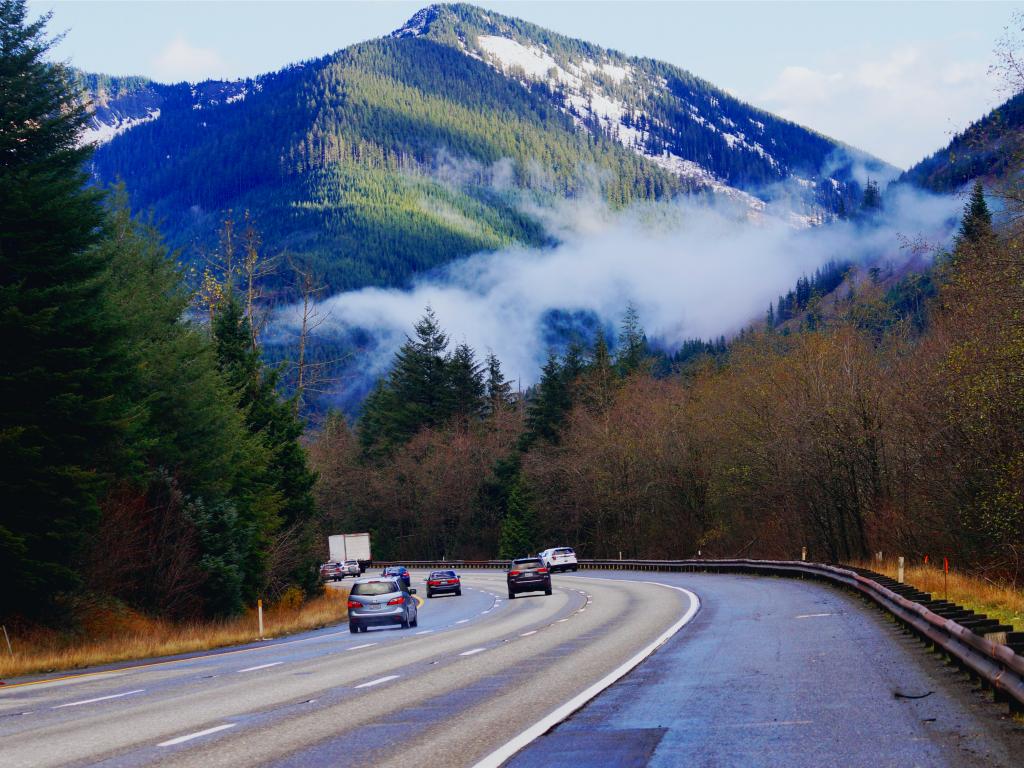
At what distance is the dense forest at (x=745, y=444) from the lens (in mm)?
29109

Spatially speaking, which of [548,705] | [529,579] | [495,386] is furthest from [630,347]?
[548,705]

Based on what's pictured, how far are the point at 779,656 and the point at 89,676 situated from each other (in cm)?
1200

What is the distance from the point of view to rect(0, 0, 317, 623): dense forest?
25.7m

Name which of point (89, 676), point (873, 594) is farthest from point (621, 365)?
point (89, 676)

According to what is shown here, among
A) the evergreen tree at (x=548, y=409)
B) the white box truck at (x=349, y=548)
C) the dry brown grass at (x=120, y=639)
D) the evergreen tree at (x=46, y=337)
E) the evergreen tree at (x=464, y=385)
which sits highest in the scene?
the evergreen tree at (x=464, y=385)

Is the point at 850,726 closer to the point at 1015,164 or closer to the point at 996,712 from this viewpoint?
the point at 996,712

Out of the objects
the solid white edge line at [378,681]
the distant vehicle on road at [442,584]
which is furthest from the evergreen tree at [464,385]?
the solid white edge line at [378,681]

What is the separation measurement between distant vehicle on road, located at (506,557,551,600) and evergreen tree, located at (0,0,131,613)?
909 inches

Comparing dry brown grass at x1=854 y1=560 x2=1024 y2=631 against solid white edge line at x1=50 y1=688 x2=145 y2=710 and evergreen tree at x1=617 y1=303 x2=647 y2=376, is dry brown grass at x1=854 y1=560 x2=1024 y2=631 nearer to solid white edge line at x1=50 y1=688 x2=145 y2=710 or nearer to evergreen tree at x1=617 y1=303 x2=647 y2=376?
solid white edge line at x1=50 y1=688 x2=145 y2=710

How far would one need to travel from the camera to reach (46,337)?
86.7 feet

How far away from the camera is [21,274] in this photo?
2684cm

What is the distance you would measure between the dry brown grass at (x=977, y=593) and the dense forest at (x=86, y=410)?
62.7ft

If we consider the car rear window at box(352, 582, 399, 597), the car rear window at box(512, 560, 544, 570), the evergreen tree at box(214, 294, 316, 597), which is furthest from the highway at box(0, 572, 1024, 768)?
the car rear window at box(512, 560, 544, 570)

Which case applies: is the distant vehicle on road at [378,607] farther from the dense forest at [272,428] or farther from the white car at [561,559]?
the white car at [561,559]
